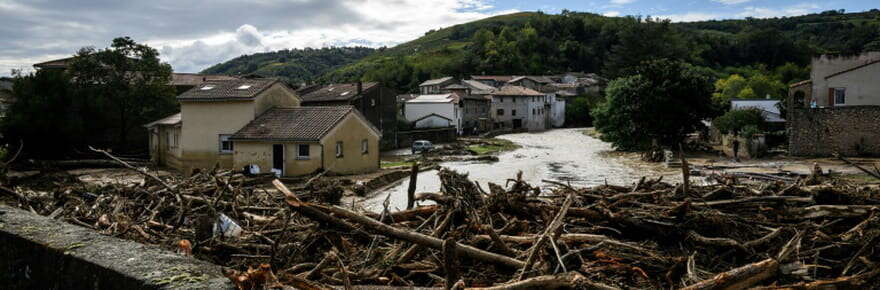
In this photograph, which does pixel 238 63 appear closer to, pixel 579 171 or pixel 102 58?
pixel 102 58

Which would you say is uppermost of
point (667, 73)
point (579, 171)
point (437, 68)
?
point (437, 68)

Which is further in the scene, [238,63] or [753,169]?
[238,63]

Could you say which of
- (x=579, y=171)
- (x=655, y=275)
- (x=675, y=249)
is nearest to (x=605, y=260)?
(x=655, y=275)

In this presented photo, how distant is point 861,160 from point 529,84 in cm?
6797

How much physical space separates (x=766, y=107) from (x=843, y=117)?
16.5m

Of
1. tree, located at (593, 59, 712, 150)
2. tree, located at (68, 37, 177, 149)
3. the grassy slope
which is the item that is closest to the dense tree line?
tree, located at (68, 37, 177, 149)

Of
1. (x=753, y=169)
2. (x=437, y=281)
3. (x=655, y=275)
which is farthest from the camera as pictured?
(x=753, y=169)

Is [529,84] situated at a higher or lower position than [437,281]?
higher

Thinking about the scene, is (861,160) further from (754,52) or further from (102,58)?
(754,52)

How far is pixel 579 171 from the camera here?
34.7 m

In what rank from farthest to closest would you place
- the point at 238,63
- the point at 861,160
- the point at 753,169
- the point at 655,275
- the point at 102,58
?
1. the point at 238,63
2. the point at 102,58
3. the point at 861,160
4. the point at 753,169
5. the point at 655,275

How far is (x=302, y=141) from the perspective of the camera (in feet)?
93.2

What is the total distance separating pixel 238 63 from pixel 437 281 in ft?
673

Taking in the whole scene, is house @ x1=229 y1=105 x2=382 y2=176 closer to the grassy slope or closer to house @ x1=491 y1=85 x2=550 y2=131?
house @ x1=491 y1=85 x2=550 y2=131
